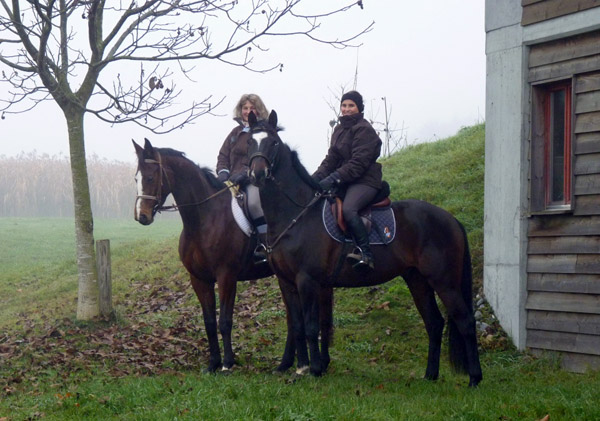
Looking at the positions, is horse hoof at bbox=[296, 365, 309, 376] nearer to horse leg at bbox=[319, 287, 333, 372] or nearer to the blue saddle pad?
horse leg at bbox=[319, 287, 333, 372]

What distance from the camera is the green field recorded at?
677 cm

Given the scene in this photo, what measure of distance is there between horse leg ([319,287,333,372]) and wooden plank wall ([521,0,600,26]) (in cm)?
483

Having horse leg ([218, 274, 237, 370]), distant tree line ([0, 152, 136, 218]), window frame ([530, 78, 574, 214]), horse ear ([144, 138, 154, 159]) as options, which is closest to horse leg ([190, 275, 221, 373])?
horse leg ([218, 274, 237, 370])

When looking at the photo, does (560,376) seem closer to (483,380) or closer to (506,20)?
(483,380)

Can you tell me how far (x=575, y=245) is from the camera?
384 inches

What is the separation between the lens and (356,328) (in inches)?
485

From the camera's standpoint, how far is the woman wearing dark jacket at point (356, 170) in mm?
8383

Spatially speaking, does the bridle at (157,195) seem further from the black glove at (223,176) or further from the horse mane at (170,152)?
the black glove at (223,176)

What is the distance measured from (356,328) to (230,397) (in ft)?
17.6

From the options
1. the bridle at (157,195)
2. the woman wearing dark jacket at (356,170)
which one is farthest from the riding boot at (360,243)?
the bridle at (157,195)

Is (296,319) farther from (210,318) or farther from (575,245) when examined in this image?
(575,245)

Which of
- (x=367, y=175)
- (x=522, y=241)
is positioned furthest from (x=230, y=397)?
(x=522, y=241)

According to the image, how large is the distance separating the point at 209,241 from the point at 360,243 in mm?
A: 2010

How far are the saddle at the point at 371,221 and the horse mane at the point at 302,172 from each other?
0.91 ft
